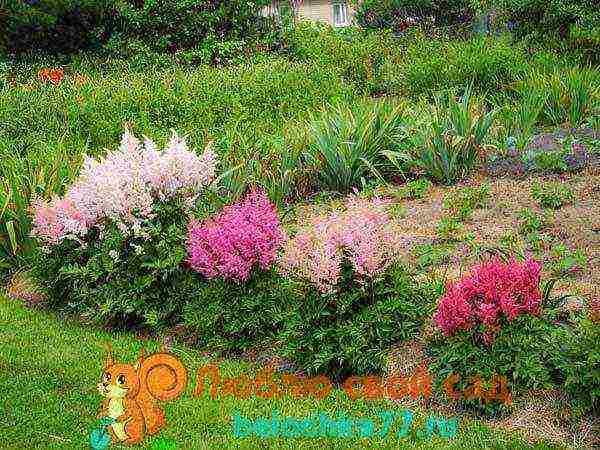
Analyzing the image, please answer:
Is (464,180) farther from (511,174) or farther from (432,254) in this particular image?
(432,254)

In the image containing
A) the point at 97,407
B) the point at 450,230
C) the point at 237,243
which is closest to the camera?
the point at 97,407

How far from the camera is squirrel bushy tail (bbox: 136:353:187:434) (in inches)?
174

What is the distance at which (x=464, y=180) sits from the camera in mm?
7852

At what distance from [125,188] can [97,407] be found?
1.81 meters

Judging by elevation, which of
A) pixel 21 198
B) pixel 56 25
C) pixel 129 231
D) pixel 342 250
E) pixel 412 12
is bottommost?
pixel 412 12

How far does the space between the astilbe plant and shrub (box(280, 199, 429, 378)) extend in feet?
4.45

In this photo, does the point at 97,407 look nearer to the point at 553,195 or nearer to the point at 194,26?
the point at 553,195

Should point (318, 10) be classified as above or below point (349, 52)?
below

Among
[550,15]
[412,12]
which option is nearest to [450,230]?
[550,15]

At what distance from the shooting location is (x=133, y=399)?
4.37 meters

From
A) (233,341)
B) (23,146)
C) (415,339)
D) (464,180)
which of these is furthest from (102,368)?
(23,146)

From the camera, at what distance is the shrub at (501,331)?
4.39m

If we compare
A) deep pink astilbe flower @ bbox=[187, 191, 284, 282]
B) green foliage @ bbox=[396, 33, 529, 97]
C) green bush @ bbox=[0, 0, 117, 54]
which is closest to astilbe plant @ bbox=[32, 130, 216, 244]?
deep pink astilbe flower @ bbox=[187, 191, 284, 282]

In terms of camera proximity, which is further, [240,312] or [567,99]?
[567,99]
